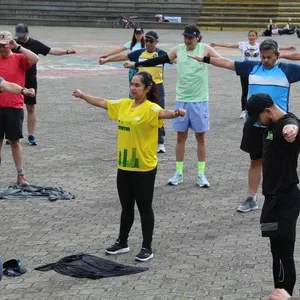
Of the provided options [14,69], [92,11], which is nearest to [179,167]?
[14,69]

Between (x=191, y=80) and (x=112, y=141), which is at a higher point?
(x=191, y=80)

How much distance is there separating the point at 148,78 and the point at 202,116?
2644 millimetres

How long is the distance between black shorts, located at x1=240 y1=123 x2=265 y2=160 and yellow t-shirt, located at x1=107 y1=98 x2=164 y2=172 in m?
1.59

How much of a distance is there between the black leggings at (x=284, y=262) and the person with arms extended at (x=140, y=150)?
160 cm

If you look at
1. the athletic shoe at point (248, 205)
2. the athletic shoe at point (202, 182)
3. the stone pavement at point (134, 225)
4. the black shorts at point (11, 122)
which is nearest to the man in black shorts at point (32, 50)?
the stone pavement at point (134, 225)

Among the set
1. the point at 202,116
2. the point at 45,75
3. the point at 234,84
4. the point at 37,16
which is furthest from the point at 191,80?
the point at 37,16

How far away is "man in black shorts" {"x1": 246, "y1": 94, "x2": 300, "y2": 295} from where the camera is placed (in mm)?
5879

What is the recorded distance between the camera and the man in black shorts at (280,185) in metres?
5.88

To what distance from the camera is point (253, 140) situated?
28.1ft

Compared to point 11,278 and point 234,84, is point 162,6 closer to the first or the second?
point 234,84

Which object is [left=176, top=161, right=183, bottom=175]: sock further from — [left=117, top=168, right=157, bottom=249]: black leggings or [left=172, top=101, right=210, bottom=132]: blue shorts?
[left=117, top=168, right=157, bottom=249]: black leggings

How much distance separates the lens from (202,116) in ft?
32.4

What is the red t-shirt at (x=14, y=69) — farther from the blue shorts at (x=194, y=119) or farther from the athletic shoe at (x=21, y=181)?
the blue shorts at (x=194, y=119)

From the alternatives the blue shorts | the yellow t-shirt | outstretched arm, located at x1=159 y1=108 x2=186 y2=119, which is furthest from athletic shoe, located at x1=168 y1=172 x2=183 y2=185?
outstretched arm, located at x1=159 y1=108 x2=186 y2=119
